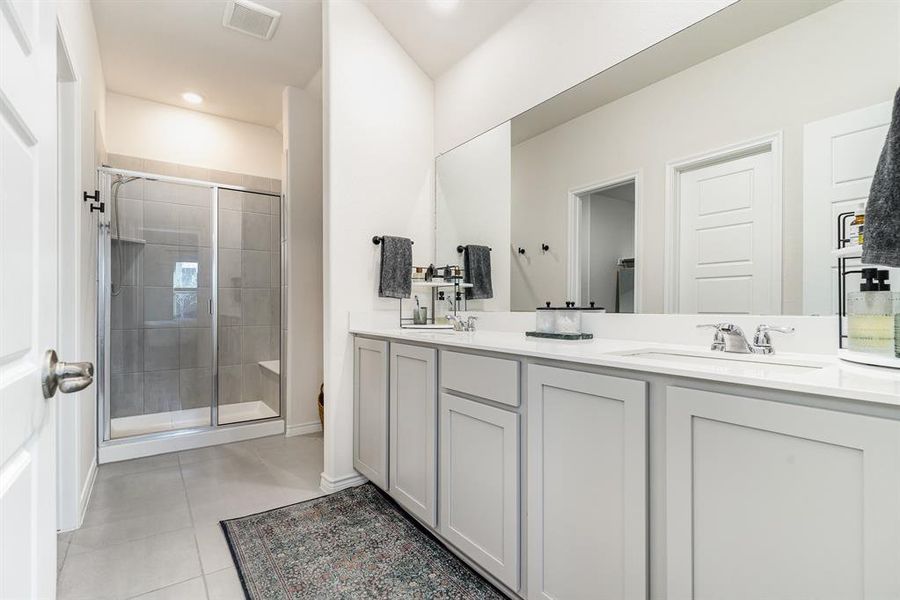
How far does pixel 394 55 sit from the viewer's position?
8.59 ft

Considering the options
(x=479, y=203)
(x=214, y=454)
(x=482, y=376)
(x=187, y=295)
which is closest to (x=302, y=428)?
(x=214, y=454)

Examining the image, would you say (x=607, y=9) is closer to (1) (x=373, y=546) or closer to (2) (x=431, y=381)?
(2) (x=431, y=381)

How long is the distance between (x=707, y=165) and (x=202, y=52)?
123 inches

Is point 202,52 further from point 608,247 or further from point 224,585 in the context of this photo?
point 224,585

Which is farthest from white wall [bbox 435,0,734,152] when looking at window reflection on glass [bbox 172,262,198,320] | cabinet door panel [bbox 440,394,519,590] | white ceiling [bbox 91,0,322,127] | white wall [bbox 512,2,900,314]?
window reflection on glass [bbox 172,262,198,320]

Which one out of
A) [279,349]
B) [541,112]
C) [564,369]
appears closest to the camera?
[564,369]

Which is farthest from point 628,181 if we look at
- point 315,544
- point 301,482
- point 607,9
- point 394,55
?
point 301,482

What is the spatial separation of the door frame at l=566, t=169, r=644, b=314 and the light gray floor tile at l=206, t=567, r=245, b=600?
1.75 meters

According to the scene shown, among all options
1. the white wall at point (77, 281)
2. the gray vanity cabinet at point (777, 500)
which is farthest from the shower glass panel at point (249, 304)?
the gray vanity cabinet at point (777, 500)

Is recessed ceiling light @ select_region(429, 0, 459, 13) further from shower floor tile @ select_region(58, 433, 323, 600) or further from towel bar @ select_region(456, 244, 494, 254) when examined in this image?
shower floor tile @ select_region(58, 433, 323, 600)

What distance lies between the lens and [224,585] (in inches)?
60.4

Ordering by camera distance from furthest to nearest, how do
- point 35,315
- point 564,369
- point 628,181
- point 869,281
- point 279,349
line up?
point 279,349 → point 628,181 → point 564,369 → point 869,281 → point 35,315

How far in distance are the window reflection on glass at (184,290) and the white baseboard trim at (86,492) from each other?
3.86 ft

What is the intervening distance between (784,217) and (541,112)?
1.19 m
